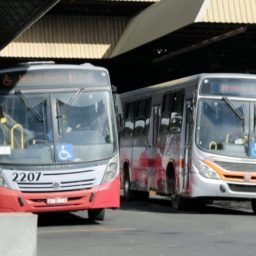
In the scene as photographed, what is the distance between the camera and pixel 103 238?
1302 centimetres

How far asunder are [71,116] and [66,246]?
146 inches

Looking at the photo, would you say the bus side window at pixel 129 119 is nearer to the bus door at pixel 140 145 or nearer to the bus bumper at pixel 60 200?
the bus door at pixel 140 145

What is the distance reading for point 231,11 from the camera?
79.2 ft

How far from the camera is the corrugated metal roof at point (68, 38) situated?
30.9 metres

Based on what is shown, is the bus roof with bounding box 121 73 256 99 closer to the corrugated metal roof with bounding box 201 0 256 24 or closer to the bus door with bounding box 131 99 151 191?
the bus door with bounding box 131 99 151 191

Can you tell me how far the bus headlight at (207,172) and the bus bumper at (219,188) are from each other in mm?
72

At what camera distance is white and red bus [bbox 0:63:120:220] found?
47.8 ft

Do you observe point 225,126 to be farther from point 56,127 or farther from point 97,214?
point 56,127

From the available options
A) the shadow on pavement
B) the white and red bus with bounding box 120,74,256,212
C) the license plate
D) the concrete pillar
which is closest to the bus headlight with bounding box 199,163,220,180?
the white and red bus with bounding box 120,74,256,212

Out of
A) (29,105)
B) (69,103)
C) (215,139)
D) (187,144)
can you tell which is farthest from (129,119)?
(29,105)

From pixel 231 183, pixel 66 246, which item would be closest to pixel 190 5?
pixel 231 183

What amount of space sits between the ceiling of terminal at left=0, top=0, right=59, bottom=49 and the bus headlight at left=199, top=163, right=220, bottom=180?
4888 millimetres

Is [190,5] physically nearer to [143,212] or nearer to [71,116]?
[143,212]

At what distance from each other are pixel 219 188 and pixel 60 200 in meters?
4.35
